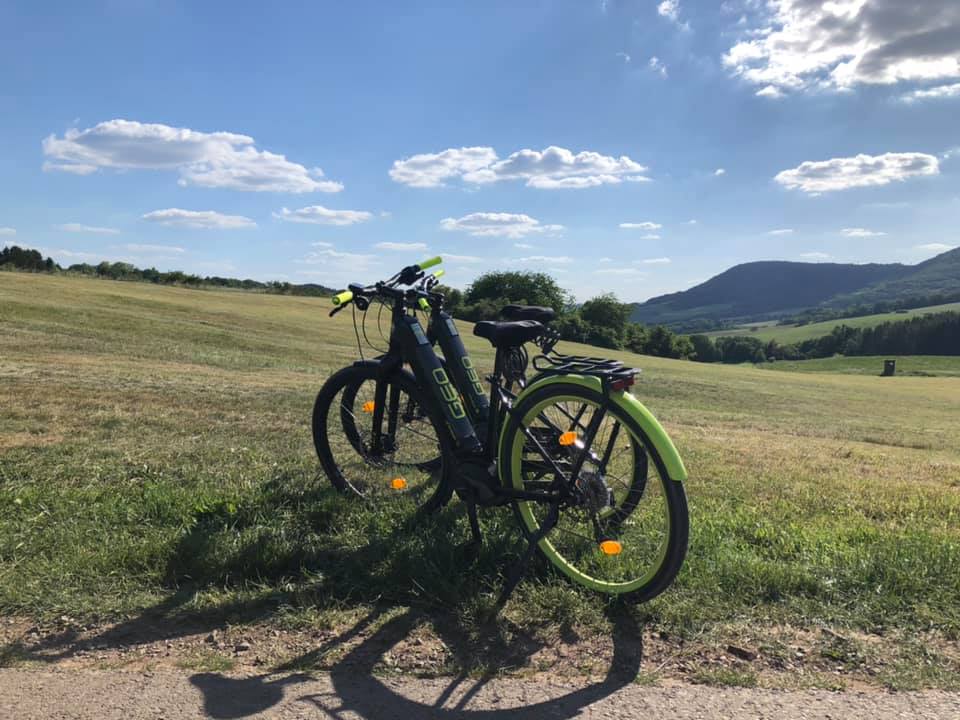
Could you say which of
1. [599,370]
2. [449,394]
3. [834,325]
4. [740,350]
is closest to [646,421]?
[599,370]

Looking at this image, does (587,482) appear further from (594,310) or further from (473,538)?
(594,310)

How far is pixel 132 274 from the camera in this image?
7162cm

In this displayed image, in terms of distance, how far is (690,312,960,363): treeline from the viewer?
9931 cm

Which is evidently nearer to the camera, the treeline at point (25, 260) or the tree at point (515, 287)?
the treeline at point (25, 260)

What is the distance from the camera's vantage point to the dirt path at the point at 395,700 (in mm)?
2363

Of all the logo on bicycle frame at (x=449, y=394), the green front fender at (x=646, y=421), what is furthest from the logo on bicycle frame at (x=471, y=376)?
the green front fender at (x=646, y=421)

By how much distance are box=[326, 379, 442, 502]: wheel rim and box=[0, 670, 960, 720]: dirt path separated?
2.00 m

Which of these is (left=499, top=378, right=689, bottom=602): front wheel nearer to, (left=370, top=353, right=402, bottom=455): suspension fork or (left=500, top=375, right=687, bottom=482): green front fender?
(left=500, top=375, right=687, bottom=482): green front fender

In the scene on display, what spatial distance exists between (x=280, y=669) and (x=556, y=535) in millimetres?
1679

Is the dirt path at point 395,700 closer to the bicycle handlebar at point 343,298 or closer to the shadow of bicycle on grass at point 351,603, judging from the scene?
the shadow of bicycle on grass at point 351,603

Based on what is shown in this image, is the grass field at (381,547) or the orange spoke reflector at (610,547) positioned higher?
the orange spoke reflector at (610,547)

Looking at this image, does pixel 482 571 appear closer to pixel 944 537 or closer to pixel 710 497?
pixel 710 497

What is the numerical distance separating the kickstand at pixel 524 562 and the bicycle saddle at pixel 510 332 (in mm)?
983

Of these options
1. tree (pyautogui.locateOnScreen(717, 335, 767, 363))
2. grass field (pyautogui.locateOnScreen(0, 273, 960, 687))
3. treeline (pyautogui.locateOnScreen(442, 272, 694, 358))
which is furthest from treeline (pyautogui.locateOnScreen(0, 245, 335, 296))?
tree (pyautogui.locateOnScreen(717, 335, 767, 363))
